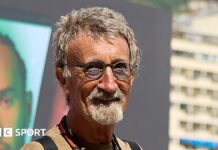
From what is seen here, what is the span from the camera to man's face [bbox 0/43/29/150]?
3.96m

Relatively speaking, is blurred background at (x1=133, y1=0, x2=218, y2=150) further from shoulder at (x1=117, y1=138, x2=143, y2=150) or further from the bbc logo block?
shoulder at (x1=117, y1=138, x2=143, y2=150)

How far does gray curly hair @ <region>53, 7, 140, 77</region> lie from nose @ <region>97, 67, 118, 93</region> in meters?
0.11

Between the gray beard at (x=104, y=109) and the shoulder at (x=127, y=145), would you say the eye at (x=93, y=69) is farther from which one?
the shoulder at (x=127, y=145)

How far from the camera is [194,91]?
63.0 m

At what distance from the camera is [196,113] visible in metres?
63.5

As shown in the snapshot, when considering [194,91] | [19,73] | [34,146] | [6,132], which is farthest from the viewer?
[194,91]

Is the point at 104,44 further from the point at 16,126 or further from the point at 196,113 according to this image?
the point at 196,113

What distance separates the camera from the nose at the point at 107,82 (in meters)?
1.63

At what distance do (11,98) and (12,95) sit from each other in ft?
0.08

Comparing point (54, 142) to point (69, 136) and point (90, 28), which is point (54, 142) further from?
point (90, 28)

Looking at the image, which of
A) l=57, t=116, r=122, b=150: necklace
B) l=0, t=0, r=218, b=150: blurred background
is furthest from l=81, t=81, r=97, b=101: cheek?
l=0, t=0, r=218, b=150: blurred background

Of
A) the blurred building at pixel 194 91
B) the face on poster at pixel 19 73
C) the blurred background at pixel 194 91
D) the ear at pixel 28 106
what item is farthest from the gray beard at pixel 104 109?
the blurred building at pixel 194 91

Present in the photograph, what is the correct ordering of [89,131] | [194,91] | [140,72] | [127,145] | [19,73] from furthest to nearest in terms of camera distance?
1. [194,91]
2. [140,72]
3. [19,73]
4. [127,145]
5. [89,131]

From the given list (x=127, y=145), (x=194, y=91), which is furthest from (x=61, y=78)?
(x=194, y=91)
